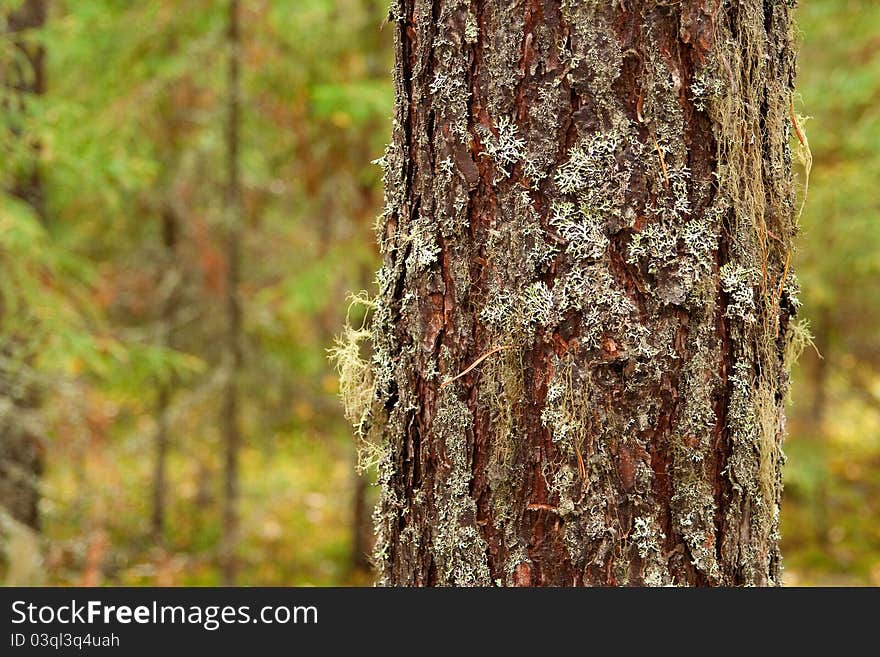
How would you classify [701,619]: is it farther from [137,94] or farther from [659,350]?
[137,94]

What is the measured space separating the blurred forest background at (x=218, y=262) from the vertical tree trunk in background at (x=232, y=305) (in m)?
0.02

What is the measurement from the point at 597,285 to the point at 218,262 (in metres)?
7.88

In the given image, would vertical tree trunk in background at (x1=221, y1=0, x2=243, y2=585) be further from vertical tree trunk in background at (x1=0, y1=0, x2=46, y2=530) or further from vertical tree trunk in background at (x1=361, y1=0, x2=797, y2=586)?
vertical tree trunk in background at (x1=361, y1=0, x2=797, y2=586)

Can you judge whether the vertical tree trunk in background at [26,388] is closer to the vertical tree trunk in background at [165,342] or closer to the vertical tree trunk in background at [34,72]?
the vertical tree trunk in background at [34,72]

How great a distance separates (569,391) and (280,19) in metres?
6.57

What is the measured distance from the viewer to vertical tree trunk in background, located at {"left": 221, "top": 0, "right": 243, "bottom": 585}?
7023 mm

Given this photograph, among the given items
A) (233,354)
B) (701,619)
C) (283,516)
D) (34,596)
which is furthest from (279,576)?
(701,619)

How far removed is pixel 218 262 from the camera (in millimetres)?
8945

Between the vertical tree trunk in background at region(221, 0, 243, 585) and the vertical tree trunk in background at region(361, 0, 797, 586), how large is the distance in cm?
570

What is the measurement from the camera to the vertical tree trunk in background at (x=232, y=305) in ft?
23.0

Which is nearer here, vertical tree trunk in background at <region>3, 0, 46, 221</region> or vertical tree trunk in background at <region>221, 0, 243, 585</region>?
vertical tree trunk in background at <region>221, 0, 243, 585</region>

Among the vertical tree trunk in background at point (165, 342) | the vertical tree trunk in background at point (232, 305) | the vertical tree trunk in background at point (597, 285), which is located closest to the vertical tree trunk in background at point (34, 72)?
the vertical tree trunk in background at point (232, 305)

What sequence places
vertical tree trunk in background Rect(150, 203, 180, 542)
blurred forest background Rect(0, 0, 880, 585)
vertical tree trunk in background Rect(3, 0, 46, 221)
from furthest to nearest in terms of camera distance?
vertical tree trunk in background Rect(150, 203, 180, 542) → vertical tree trunk in background Rect(3, 0, 46, 221) → blurred forest background Rect(0, 0, 880, 585)

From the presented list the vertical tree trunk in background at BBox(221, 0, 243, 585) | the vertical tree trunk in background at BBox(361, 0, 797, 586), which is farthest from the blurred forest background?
the vertical tree trunk in background at BBox(361, 0, 797, 586)
